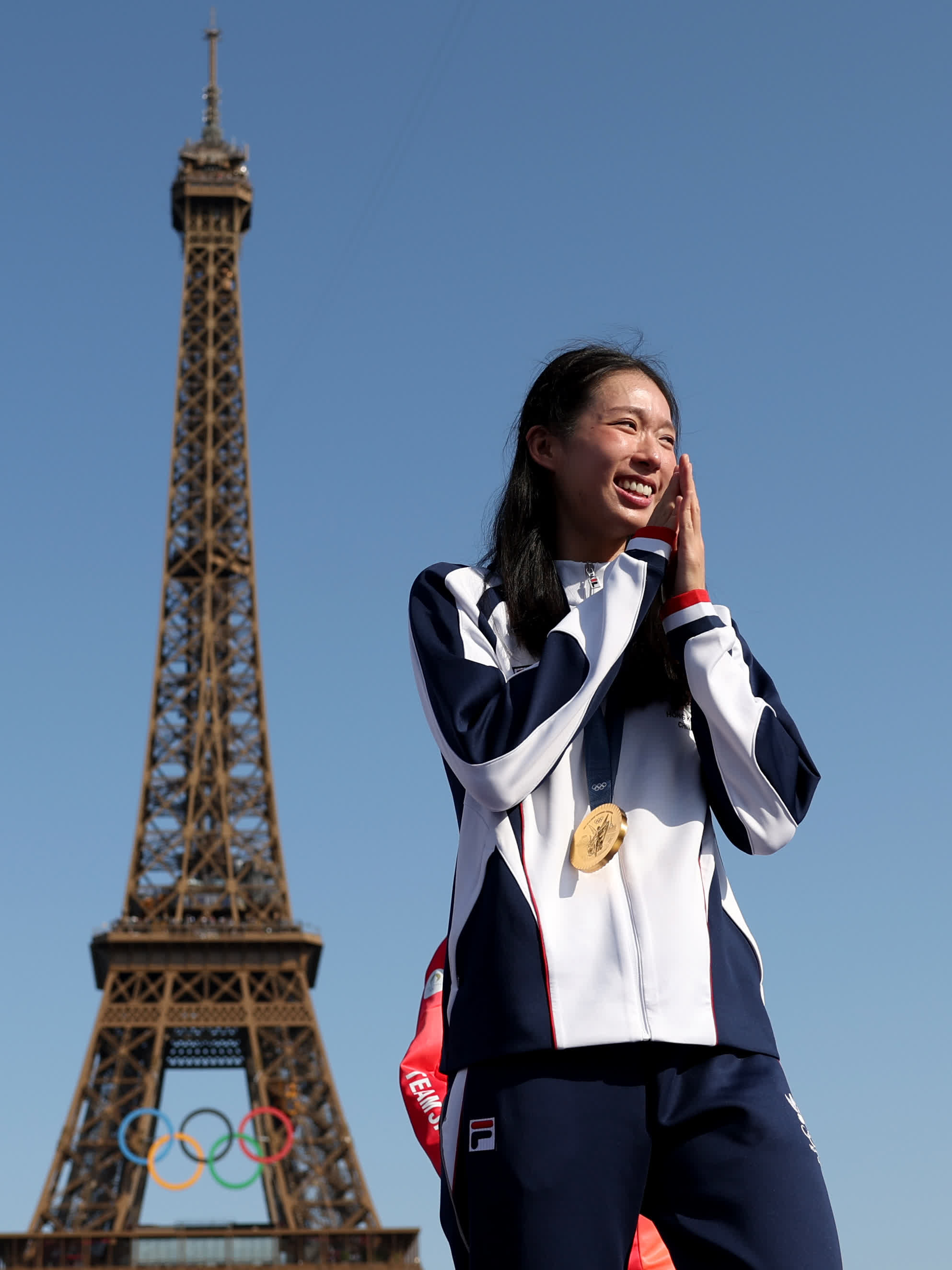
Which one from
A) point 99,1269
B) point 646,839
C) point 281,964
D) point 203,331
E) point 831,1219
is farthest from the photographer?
point 203,331

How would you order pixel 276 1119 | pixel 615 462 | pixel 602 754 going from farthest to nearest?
pixel 276 1119
pixel 615 462
pixel 602 754

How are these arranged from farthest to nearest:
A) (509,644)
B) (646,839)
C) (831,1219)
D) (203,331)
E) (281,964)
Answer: (203,331) < (281,964) < (509,644) < (646,839) < (831,1219)

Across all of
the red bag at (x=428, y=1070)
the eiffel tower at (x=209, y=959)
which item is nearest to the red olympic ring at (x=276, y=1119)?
the eiffel tower at (x=209, y=959)

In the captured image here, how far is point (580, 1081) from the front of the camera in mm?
2465

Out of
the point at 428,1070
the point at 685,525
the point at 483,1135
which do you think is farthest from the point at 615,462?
the point at 428,1070

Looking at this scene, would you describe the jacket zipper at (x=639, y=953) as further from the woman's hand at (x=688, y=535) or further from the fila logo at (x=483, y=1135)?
the woman's hand at (x=688, y=535)

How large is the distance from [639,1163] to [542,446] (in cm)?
133

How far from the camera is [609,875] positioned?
103 inches

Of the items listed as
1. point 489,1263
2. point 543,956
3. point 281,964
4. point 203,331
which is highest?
point 203,331

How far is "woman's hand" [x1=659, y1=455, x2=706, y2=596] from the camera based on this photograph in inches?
112

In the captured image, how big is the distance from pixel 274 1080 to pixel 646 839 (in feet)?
118

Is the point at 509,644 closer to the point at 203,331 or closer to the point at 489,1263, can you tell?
the point at 489,1263

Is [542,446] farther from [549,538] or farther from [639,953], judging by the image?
[639,953]

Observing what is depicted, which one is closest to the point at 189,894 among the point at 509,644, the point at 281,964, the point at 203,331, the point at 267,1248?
the point at 281,964
